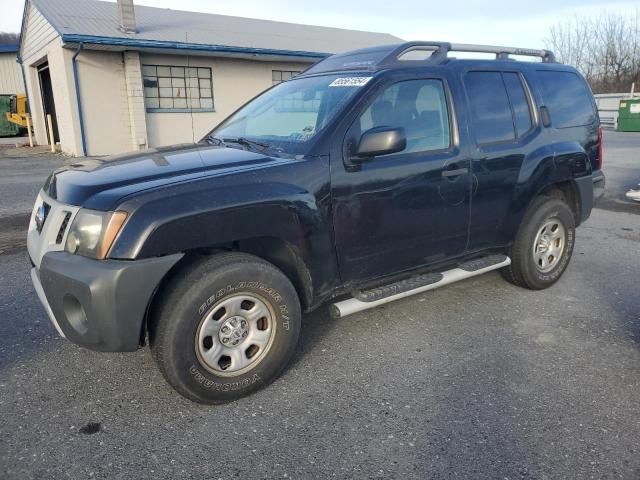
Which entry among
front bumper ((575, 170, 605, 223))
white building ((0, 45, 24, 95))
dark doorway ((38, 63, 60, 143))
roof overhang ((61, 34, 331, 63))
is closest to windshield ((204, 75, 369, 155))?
front bumper ((575, 170, 605, 223))

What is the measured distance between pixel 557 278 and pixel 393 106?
7.90ft

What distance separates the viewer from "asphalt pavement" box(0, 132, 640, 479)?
2391mm

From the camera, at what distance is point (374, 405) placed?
2.86 m

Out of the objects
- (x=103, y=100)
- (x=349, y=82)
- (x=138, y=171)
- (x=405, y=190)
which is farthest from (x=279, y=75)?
(x=138, y=171)

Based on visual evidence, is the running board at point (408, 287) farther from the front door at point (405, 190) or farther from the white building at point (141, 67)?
the white building at point (141, 67)

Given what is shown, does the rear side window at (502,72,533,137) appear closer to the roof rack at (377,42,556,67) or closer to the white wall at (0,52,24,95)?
the roof rack at (377,42,556,67)

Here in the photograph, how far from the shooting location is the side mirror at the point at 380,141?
3057 millimetres

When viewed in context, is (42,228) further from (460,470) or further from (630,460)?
(630,460)

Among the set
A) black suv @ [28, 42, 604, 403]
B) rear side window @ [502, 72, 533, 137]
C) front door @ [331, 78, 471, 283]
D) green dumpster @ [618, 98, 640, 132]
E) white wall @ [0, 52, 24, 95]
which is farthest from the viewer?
white wall @ [0, 52, 24, 95]

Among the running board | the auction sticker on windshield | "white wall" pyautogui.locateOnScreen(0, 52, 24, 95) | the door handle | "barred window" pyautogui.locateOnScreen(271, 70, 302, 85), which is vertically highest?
"white wall" pyautogui.locateOnScreen(0, 52, 24, 95)

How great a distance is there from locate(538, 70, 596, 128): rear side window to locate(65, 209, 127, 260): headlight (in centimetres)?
364

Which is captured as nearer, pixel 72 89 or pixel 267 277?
pixel 267 277

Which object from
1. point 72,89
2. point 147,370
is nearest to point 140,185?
point 147,370

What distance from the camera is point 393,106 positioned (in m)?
3.46
